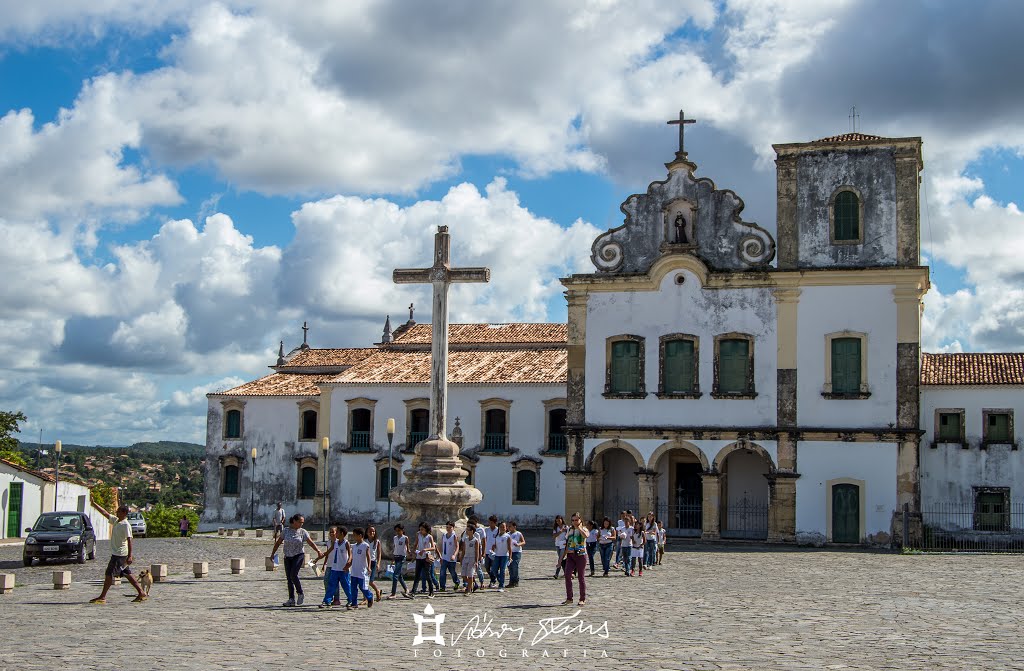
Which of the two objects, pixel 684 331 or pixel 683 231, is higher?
pixel 683 231

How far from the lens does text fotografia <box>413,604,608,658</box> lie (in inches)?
498

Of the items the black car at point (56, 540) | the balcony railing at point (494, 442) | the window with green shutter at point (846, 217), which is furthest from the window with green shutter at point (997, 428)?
the black car at point (56, 540)

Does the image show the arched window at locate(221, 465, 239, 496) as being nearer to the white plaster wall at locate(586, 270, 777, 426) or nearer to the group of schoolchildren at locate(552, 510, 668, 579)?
the white plaster wall at locate(586, 270, 777, 426)

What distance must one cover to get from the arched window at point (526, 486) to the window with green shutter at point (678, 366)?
8269 millimetres

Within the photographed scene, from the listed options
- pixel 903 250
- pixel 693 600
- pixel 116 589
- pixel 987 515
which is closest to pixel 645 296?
pixel 903 250

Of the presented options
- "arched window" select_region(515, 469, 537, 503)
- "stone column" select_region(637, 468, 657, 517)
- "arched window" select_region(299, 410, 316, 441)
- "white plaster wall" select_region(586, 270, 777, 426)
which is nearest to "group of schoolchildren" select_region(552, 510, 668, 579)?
"stone column" select_region(637, 468, 657, 517)

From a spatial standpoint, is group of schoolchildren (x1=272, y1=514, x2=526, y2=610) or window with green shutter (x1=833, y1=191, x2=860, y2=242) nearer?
group of schoolchildren (x1=272, y1=514, x2=526, y2=610)

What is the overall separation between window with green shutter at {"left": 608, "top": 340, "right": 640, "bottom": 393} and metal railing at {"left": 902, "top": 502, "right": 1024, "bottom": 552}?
8358mm

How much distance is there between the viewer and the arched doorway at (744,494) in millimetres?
33625

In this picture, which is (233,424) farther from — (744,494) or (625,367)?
(744,494)

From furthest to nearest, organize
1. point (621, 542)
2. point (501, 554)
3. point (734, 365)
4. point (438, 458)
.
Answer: point (734, 365) → point (621, 542) → point (438, 458) → point (501, 554)

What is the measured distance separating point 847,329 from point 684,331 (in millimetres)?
4576

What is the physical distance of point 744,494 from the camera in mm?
34375

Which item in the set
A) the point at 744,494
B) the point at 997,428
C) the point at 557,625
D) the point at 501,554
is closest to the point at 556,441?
the point at 744,494
